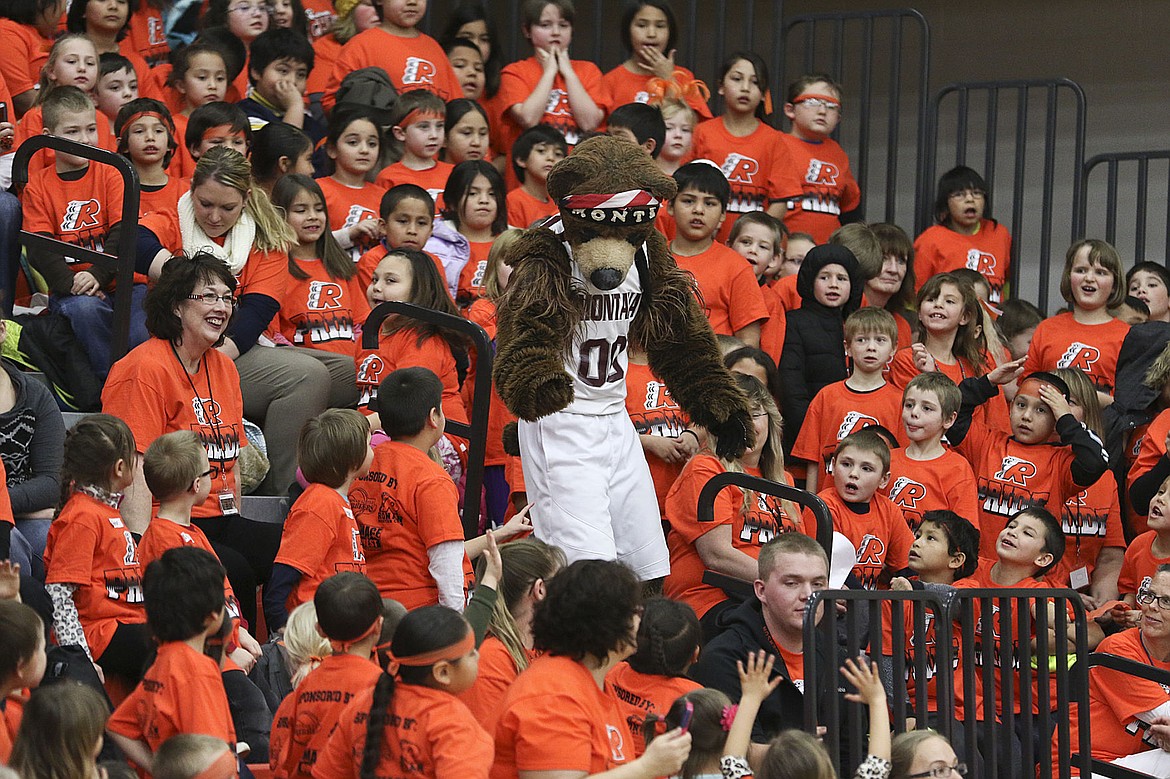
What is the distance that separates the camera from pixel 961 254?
27.1ft

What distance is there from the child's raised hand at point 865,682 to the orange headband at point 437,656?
109 centimetres

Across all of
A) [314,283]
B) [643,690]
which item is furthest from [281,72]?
[643,690]

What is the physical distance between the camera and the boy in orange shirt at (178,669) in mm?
3576

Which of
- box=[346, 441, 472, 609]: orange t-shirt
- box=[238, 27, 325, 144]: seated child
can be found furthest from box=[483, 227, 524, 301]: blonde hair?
box=[238, 27, 325, 144]: seated child

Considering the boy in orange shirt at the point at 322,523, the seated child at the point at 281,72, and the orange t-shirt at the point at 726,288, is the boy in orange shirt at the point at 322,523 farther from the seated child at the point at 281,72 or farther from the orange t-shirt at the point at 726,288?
the seated child at the point at 281,72

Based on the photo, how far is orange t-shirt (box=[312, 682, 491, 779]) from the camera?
3.26m

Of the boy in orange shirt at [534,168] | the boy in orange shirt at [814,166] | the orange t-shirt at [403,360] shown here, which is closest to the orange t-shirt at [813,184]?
the boy in orange shirt at [814,166]

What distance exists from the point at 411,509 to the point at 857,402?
2.45m

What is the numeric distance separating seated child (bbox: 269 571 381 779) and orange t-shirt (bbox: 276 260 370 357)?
2.45 m

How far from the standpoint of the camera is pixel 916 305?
773cm

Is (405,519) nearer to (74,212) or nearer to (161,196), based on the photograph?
(74,212)

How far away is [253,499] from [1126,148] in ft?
20.7

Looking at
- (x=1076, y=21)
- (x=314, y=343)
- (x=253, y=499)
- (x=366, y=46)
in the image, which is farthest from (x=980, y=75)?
(x=253, y=499)

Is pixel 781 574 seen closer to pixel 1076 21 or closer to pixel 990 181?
pixel 990 181
